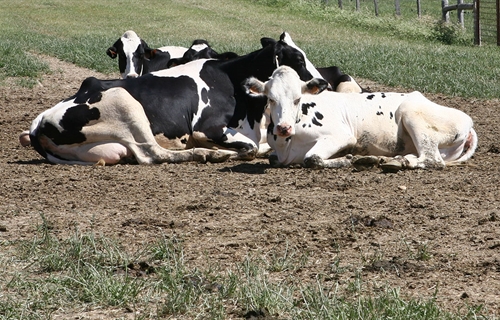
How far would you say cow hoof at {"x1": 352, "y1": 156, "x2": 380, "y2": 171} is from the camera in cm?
898

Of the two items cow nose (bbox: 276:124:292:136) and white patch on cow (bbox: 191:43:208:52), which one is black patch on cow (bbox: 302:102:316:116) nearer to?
cow nose (bbox: 276:124:292:136)

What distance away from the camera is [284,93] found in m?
9.32

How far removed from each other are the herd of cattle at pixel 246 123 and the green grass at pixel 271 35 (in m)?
5.37

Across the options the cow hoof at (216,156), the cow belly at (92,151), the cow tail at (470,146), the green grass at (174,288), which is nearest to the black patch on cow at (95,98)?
the cow belly at (92,151)

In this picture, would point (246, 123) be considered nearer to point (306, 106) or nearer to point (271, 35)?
point (306, 106)

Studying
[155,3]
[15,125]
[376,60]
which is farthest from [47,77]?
[155,3]

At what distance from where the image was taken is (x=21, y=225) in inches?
274

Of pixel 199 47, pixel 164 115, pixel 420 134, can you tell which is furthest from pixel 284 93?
pixel 199 47

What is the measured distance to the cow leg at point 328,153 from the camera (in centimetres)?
917

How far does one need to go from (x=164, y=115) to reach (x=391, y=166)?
2.92 m

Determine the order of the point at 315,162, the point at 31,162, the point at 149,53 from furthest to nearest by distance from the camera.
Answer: the point at 149,53
the point at 31,162
the point at 315,162

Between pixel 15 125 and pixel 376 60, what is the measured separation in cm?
961

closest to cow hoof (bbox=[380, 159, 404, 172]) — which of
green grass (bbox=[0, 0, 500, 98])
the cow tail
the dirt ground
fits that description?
the dirt ground

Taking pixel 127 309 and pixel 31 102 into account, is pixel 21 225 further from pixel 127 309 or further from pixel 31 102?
pixel 31 102
